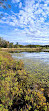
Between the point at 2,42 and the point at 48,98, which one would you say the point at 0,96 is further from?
the point at 2,42

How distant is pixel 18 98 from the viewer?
2.25 meters

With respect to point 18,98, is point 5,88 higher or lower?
higher

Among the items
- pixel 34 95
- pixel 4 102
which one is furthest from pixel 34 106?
pixel 4 102

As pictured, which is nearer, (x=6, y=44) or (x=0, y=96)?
(x=0, y=96)

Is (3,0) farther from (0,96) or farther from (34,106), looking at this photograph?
(34,106)

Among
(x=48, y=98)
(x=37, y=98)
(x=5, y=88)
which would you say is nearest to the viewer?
(x=37, y=98)

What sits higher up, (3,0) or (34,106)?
(3,0)

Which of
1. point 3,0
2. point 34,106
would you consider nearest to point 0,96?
point 34,106

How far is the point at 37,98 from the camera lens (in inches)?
77.2

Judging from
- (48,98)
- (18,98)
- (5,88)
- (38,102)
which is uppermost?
(5,88)

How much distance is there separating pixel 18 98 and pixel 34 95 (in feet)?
1.84

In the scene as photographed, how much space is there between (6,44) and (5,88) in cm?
4031

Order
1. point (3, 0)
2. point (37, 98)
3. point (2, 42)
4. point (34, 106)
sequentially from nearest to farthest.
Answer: point (34, 106) < point (37, 98) < point (3, 0) < point (2, 42)

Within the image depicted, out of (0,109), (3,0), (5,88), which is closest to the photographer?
(0,109)
